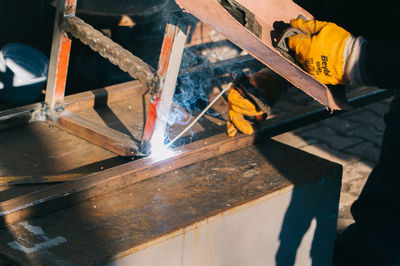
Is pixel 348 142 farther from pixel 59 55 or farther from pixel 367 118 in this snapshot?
pixel 59 55

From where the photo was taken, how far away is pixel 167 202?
2.11m

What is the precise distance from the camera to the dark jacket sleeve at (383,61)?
2.04m

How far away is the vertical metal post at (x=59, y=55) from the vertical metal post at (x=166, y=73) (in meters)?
0.67

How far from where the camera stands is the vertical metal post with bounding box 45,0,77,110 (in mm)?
2666

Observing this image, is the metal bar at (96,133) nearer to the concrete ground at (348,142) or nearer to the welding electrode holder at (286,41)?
the welding electrode holder at (286,41)

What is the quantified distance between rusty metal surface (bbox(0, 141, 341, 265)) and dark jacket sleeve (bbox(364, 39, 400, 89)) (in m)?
0.54

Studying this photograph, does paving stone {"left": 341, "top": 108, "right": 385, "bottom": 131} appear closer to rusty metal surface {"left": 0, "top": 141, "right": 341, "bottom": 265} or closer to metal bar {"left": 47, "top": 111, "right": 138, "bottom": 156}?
rusty metal surface {"left": 0, "top": 141, "right": 341, "bottom": 265}

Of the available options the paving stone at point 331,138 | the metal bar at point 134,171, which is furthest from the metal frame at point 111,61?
the paving stone at point 331,138

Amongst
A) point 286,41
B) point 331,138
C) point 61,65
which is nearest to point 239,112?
point 286,41

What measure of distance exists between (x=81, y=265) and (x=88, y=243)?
0.13m

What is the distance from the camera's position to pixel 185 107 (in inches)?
117

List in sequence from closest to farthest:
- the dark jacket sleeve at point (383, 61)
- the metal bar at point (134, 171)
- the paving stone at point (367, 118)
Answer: the metal bar at point (134, 171), the dark jacket sleeve at point (383, 61), the paving stone at point (367, 118)

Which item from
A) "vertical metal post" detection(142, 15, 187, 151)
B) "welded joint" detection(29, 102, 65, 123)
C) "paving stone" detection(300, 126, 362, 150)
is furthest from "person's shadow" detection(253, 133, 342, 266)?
"paving stone" detection(300, 126, 362, 150)

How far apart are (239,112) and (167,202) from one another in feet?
2.25
